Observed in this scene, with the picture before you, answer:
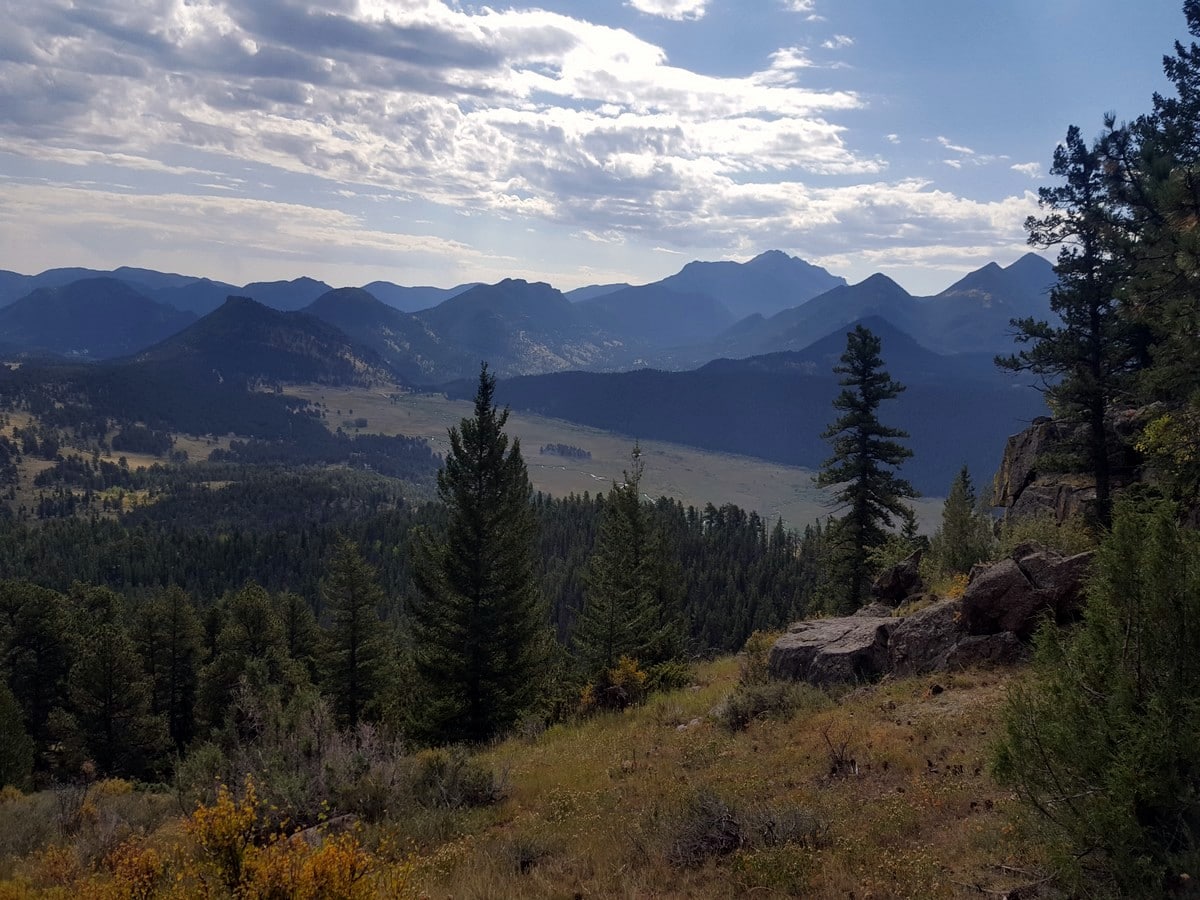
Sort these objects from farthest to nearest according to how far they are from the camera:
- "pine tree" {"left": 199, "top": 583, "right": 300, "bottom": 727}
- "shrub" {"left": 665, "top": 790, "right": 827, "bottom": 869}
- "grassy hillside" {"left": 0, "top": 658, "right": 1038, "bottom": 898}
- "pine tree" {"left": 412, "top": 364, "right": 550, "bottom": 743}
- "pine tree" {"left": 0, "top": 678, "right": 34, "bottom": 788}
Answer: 1. "pine tree" {"left": 199, "top": 583, "right": 300, "bottom": 727}
2. "pine tree" {"left": 0, "top": 678, "right": 34, "bottom": 788}
3. "pine tree" {"left": 412, "top": 364, "right": 550, "bottom": 743}
4. "shrub" {"left": 665, "top": 790, "right": 827, "bottom": 869}
5. "grassy hillside" {"left": 0, "top": 658, "right": 1038, "bottom": 898}

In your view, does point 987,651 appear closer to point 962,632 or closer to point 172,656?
point 962,632

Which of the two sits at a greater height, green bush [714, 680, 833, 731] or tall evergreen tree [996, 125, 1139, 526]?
tall evergreen tree [996, 125, 1139, 526]

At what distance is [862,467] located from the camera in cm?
2859

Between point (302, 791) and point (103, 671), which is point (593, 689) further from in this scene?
point (103, 671)

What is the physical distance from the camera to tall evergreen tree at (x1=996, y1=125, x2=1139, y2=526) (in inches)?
758

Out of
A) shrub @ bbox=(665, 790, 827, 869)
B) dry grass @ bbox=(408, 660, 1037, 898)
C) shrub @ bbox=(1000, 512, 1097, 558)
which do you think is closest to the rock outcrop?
dry grass @ bbox=(408, 660, 1037, 898)

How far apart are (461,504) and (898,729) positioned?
14847 mm

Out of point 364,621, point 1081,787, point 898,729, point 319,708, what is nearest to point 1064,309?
point 898,729

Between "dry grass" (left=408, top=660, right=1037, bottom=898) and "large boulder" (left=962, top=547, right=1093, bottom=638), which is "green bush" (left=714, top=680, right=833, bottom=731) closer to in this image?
"dry grass" (left=408, top=660, right=1037, bottom=898)

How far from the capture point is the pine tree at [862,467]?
1125 inches

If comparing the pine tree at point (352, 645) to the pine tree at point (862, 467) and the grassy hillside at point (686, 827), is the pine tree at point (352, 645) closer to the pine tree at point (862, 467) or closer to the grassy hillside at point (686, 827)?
the grassy hillside at point (686, 827)

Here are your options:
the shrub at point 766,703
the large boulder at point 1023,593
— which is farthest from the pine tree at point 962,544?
the shrub at point 766,703

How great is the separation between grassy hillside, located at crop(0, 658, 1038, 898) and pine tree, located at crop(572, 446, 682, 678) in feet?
44.0

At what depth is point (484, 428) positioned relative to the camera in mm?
22656
